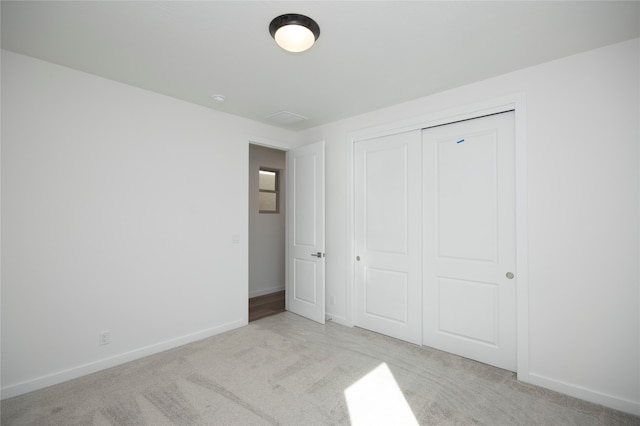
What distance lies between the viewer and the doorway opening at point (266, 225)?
5.39 m

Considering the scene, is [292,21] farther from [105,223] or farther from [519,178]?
[105,223]

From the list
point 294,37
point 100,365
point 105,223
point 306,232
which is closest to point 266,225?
point 306,232

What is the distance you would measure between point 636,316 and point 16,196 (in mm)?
4564

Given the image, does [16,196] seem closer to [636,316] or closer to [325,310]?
[325,310]

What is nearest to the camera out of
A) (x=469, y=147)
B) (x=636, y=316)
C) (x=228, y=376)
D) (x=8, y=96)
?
(x=636, y=316)

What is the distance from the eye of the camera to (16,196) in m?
2.36

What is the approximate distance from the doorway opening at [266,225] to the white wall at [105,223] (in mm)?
1589

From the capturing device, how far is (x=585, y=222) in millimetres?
2299

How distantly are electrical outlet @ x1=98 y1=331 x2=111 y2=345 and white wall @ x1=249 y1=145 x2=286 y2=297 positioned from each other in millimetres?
2649

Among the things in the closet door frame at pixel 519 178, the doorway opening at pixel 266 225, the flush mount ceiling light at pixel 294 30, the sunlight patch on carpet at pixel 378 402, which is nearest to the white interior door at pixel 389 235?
the closet door frame at pixel 519 178

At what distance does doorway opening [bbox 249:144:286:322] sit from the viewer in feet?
17.7

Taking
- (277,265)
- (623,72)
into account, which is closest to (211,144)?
(277,265)

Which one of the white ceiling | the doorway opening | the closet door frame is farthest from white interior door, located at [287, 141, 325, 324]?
the closet door frame

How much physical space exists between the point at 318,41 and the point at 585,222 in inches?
92.9
